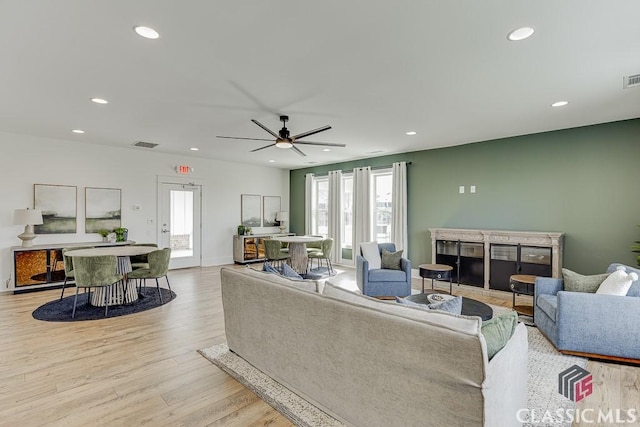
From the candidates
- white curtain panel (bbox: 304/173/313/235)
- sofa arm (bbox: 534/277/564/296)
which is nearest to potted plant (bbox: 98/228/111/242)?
white curtain panel (bbox: 304/173/313/235)

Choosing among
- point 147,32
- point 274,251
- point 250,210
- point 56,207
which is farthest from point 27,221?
point 147,32

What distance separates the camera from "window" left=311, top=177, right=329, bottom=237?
8.95 meters

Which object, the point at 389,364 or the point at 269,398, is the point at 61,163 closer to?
the point at 269,398

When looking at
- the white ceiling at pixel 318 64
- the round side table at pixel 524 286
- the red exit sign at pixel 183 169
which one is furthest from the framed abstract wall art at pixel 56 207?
the round side table at pixel 524 286

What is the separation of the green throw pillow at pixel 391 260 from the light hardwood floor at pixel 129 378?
2.62 metres

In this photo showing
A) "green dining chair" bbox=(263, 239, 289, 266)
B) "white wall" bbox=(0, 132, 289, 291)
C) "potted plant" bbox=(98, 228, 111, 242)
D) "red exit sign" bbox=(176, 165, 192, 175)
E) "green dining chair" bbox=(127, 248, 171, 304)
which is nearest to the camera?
"green dining chair" bbox=(127, 248, 171, 304)

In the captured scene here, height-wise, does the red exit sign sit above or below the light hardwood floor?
above

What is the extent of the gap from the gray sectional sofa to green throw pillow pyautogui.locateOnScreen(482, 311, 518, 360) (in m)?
0.04

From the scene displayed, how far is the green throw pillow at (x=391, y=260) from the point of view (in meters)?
5.18

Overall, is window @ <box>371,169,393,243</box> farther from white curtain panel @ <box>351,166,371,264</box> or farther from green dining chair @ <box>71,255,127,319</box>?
green dining chair @ <box>71,255,127,319</box>

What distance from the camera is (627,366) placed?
2.87m

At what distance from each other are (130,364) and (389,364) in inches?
94.6

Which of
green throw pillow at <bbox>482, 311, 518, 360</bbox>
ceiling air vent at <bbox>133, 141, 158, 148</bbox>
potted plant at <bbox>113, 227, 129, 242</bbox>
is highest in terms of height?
ceiling air vent at <bbox>133, 141, 158, 148</bbox>

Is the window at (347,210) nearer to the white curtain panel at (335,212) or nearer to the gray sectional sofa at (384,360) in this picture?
the white curtain panel at (335,212)
